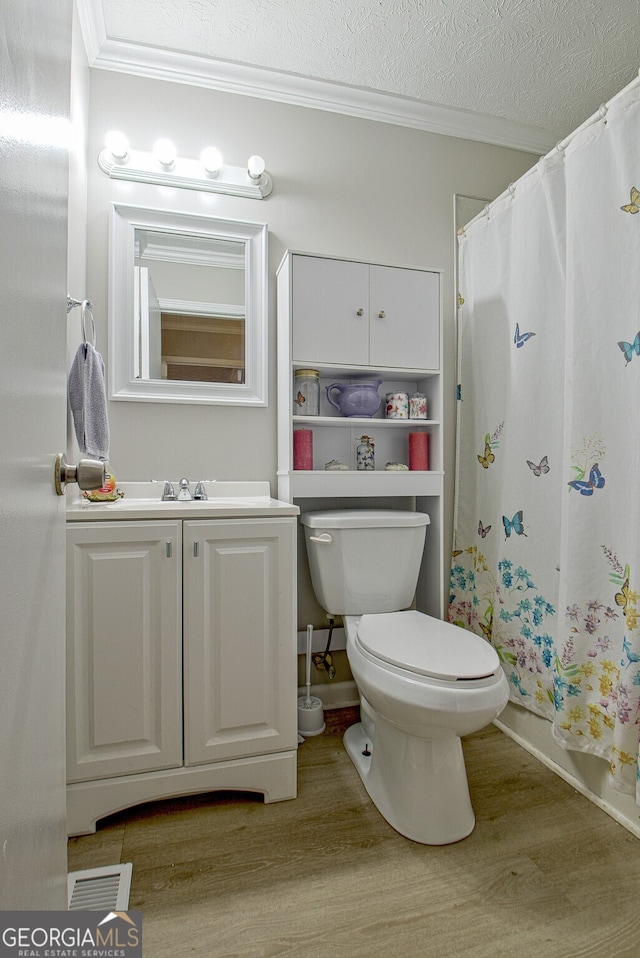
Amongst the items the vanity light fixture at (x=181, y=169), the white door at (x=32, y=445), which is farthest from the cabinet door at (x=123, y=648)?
the vanity light fixture at (x=181, y=169)

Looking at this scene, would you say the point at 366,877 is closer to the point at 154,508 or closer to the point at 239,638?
the point at 239,638

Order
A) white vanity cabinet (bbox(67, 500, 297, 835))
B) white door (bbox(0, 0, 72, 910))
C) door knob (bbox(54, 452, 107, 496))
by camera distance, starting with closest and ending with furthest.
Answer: white door (bbox(0, 0, 72, 910))
door knob (bbox(54, 452, 107, 496))
white vanity cabinet (bbox(67, 500, 297, 835))

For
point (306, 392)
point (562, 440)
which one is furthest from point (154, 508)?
point (562, 440)

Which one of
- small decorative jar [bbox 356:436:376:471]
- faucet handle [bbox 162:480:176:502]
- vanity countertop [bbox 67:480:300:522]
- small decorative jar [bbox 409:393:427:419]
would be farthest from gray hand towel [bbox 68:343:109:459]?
small decorative jar [bbox 409:393:427:419]

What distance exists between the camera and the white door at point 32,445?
449mm

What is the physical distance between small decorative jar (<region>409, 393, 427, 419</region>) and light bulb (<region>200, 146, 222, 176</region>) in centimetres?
113

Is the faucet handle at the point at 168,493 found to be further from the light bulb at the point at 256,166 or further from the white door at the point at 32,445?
the light bulb at the point at 256,166

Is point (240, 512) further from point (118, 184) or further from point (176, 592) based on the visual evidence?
point (118, 184)

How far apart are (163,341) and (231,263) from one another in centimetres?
41

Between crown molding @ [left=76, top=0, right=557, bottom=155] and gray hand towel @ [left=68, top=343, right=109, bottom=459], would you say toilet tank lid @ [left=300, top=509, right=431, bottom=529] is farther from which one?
crown molding @ [left=76, top=0, right=557, bottom=155]

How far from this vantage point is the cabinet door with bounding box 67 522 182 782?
134 centimetres

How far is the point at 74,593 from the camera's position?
1.34 meters

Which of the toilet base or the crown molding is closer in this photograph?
A: the toilet base

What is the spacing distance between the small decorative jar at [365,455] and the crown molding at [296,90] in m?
1.36
